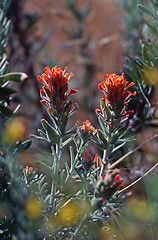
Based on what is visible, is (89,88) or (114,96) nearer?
(114,96)

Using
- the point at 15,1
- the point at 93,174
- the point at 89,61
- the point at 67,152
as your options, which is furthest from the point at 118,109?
the point at 89,61

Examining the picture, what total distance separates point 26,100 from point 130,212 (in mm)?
1547

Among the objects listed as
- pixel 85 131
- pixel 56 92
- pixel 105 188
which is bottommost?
pixel 105 188

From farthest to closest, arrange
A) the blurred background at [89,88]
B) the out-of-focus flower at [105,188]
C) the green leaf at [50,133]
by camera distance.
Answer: the blurred background at [89,88]
the green leaf at [50,133]
the out-of-focus flower at [105,188]

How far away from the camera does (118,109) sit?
0.79m

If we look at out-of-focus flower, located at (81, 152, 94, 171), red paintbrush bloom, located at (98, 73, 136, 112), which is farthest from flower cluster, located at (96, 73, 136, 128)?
out-of-focus flower, located at (81, 152, 94, 171)

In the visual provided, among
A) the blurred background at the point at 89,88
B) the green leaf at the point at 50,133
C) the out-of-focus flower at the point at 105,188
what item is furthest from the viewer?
the blurred background at the point at 89,88

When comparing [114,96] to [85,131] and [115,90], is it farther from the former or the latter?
[85,131]

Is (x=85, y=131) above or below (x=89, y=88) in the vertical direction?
below

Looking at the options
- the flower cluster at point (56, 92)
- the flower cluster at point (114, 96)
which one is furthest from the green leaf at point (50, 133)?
the flower cluster at point (114, 96)

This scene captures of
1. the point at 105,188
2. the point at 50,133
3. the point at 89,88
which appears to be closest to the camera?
the point at 105,188

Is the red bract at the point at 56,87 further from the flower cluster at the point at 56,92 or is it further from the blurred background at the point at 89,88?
the blurred background at the point at 89,88

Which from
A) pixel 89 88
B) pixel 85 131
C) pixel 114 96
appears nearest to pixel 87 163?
pixel 85 131

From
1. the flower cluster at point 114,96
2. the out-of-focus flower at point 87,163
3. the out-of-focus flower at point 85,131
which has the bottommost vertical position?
the out-of-focus flower at point 87,163
